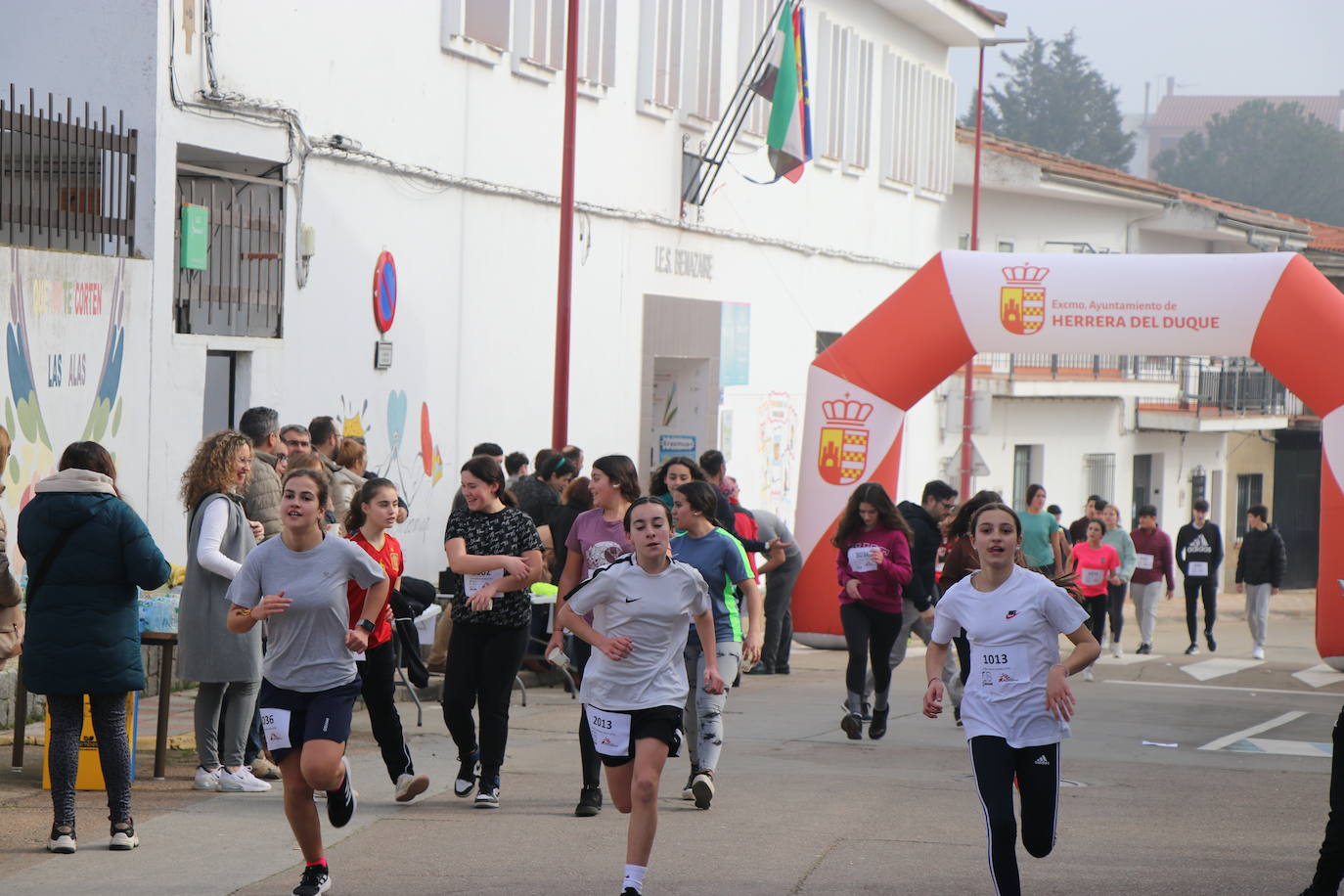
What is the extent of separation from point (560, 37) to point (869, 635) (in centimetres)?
880

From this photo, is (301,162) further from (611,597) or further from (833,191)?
(833,191)

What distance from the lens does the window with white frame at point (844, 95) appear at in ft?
84.7

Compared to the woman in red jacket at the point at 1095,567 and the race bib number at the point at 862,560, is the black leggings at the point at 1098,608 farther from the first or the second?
the race bib number at the point at 862,560

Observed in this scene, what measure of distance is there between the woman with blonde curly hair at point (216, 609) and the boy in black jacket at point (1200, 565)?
15453 millimetres

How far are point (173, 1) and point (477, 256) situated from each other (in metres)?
5.20

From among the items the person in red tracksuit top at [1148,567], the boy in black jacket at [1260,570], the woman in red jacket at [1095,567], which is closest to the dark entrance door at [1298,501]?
the boy in black jacket at [1260,570]

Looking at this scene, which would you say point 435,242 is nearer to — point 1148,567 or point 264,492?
point 264,492

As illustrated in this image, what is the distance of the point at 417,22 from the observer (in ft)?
52.9

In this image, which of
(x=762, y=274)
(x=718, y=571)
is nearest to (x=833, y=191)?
(x=762, y=274)

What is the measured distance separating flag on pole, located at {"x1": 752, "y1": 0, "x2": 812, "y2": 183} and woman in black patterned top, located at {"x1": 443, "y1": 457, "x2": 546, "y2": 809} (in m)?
13.8

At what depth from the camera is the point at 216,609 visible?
8883 mm

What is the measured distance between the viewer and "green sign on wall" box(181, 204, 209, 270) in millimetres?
13000

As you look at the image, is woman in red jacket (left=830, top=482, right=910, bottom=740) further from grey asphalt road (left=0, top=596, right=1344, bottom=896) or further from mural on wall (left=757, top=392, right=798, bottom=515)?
mural on wall (left=757, top=392, right=798, bottom=515)

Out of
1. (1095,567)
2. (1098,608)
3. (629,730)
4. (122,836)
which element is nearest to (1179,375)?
(1095,567)
